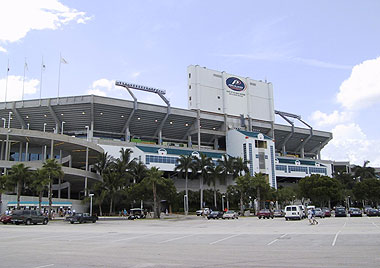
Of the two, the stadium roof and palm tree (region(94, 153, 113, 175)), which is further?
the stadium roof

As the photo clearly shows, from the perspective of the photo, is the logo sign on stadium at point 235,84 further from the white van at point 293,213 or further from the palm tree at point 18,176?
the palm tree at point 18,176

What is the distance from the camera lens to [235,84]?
114062 mm

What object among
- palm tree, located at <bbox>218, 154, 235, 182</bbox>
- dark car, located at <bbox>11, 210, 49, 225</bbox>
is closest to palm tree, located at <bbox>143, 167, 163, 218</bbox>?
dark car, located at <bbox>11, 210, 49, 225</bbox>

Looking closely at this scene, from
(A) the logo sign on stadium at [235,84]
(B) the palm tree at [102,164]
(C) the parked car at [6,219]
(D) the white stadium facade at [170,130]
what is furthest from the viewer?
(A) the logo sign on stadium at [235,84]

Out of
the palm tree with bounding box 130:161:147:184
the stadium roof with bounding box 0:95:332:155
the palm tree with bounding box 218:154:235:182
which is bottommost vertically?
the palm tree with bounding box 130:161:147:184

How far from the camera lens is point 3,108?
8838cm

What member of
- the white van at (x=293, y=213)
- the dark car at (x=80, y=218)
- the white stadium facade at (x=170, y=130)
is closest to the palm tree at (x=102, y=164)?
the white stadium facade at (x=170, y=130)

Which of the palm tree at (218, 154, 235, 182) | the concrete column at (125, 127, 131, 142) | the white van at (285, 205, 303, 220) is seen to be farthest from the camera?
the concrete column at (125, 127, 131, 142)

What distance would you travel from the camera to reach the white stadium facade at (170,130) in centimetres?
8662

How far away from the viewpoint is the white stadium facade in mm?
86625

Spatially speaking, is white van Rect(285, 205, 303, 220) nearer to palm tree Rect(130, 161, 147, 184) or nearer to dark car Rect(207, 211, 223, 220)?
dark car Rect(207, 211, 223, 220)

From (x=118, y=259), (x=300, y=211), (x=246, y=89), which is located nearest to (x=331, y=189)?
(x=300, y=211)

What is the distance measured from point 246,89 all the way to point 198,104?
20.0 meters

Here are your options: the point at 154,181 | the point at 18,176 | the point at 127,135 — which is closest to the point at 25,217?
the point at 18,176
